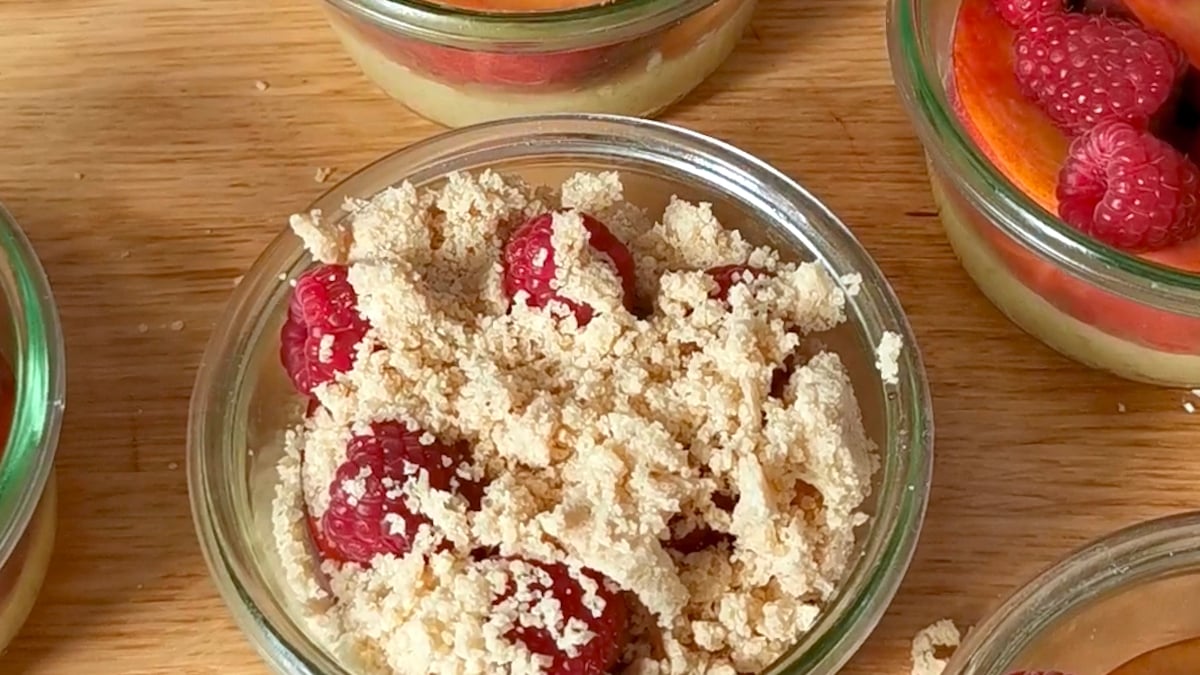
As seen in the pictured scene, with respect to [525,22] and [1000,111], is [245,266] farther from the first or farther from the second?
[1000,111]

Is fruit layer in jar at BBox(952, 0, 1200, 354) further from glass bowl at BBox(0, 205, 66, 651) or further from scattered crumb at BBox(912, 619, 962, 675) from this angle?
glass bowl at BBox(0, 205, 66, 651)

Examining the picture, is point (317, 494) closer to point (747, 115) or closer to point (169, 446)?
point (169, 446)

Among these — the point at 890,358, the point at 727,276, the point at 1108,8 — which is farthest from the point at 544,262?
the point at 1108,8

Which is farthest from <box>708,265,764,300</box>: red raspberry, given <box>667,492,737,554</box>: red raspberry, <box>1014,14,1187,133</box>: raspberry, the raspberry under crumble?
<box>1014,14,1187,133</box>: raspberry

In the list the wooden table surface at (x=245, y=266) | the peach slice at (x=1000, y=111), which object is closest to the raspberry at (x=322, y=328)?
the wooden table surface at (x=245, y=266)

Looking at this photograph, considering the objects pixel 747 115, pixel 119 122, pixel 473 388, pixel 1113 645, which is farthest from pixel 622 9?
pixel 1113 645

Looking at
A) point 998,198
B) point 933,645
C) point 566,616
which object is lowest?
point 933,645

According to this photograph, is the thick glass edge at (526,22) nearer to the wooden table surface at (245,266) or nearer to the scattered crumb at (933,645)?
the wooden table surface at (245,266)
